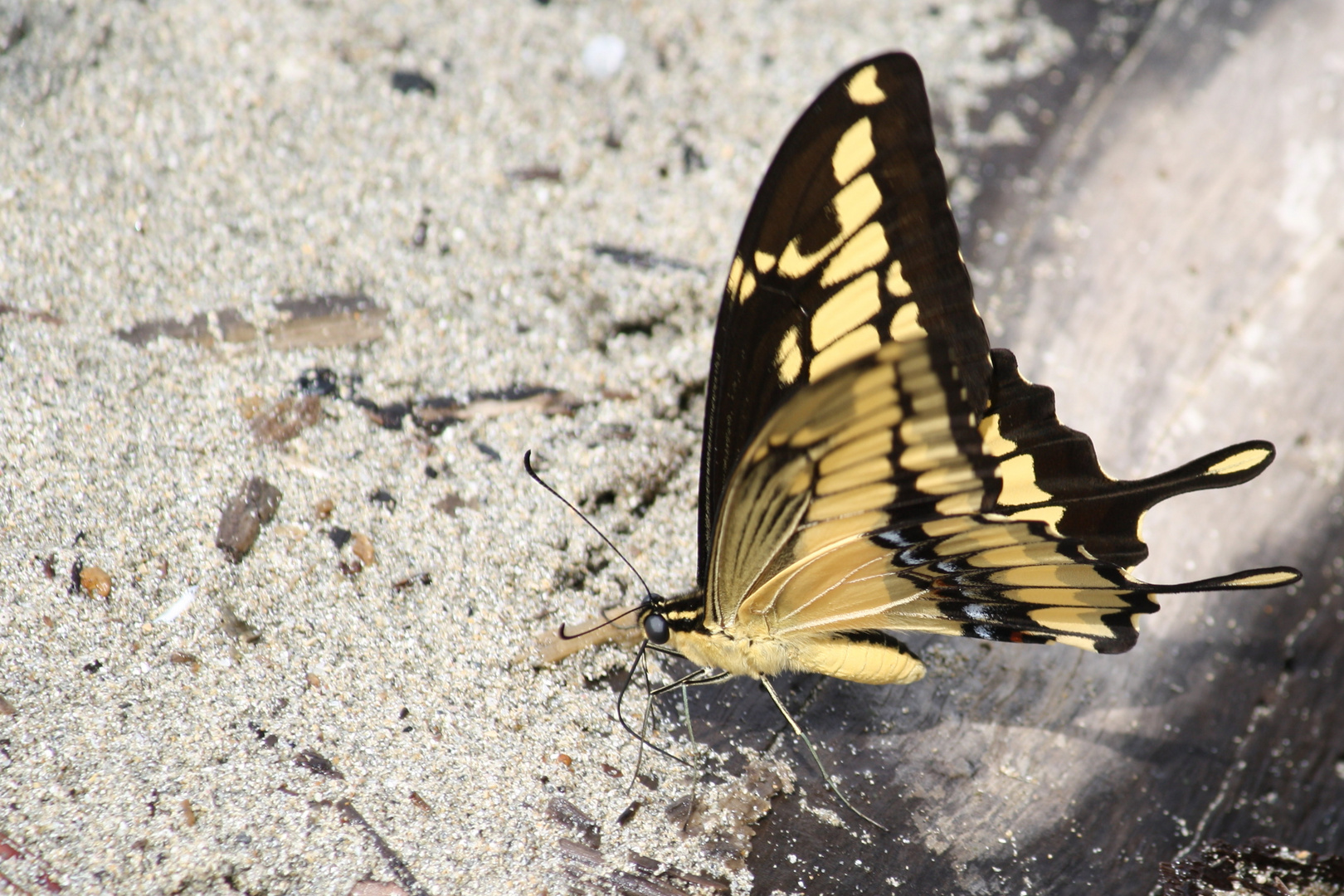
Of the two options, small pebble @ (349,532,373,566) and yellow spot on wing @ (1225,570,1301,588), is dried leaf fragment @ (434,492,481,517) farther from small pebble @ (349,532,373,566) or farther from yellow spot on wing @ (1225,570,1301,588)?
yellow spot on wing @ (1225,570,1301,588)

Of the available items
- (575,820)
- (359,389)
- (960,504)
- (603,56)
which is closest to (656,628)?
(575,820)

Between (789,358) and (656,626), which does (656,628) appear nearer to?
(656,626)

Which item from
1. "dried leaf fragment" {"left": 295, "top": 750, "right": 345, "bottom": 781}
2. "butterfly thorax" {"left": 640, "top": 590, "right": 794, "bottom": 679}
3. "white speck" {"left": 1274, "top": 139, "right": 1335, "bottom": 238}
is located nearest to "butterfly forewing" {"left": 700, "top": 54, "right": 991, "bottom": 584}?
"butterfly thorax" {"left": 640, "top": 590, "right": 794, "bottom": 679}

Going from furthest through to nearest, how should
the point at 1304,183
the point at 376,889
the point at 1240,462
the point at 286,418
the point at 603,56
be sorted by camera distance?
1. the point at 603,56
2. the point at 1304,183
3. the point at 286,418
4. the point at 1240,462
5. the point at 376,889

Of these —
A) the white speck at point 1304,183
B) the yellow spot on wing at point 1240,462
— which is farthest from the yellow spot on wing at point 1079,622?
the white speck at point 1304,183

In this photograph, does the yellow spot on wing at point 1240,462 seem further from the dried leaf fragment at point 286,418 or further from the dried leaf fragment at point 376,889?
the dried leaf fragment at point 286,418

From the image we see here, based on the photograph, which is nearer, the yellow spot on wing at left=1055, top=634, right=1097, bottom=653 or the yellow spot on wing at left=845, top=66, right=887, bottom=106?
the yellow spot on wing at left=845, top=66, right=887, bottom=106
